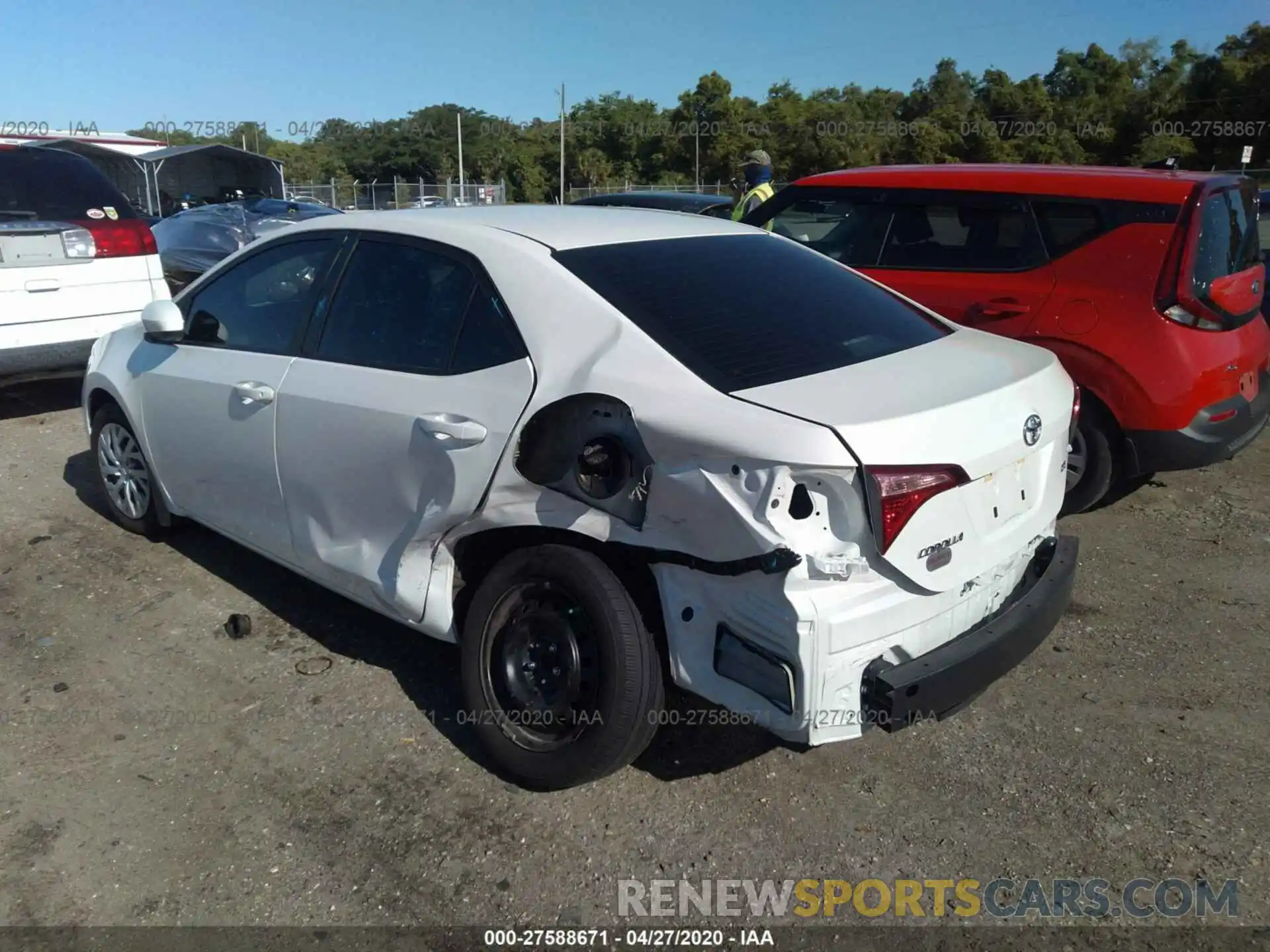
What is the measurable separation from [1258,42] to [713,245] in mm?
54374

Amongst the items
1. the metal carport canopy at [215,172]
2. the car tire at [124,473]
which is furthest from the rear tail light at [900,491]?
the metal carport canopy at [215,172]

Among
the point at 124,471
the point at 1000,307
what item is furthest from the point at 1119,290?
the point at 124,471

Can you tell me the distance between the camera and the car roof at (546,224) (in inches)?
128

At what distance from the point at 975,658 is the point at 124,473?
4.12 m

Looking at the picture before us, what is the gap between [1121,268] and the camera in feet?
15.4

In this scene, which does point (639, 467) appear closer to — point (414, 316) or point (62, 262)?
point (414, 316)

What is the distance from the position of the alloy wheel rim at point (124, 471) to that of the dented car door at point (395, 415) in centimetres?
154

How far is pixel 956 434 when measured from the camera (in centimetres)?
250

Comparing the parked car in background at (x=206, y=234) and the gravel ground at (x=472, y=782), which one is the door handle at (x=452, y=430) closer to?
the gravel ground at (x=472, y=782)

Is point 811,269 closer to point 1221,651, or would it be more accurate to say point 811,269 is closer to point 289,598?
point 1221,651

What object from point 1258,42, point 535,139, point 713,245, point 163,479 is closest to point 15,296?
point 163,479

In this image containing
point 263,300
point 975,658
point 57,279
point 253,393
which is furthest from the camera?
point 57,279

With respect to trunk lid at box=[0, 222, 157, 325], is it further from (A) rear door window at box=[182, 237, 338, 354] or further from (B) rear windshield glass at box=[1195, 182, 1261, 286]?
(B) rear windshield glass at box=[1195, 182, 1261, 286]

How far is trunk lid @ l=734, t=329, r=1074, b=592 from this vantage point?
239 cm
